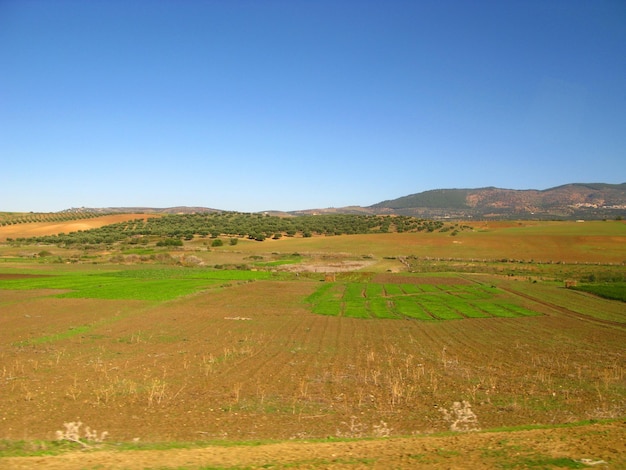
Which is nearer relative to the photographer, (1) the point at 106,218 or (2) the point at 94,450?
(2) the point at 94,450

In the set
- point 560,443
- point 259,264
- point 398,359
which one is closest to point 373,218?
point 259,264

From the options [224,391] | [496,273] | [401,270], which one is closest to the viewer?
[224,391]

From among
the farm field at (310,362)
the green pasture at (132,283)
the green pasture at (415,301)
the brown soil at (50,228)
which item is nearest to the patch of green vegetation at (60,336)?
the farm field at (310,362)

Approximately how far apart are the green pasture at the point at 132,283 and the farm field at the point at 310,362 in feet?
1.41

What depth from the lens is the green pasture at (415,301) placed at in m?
33.5

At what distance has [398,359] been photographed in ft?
66.8

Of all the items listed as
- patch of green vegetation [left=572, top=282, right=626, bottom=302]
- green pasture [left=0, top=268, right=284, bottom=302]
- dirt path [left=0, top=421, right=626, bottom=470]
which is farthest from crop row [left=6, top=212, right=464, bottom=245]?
dirt path [left=0, top=421, right=626, bottom=470]

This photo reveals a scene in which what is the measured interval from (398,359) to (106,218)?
139m

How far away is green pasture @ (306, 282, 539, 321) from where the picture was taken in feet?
110

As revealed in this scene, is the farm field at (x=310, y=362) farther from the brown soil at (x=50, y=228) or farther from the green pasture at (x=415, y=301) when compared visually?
the brown soil at (x=50, y=228)

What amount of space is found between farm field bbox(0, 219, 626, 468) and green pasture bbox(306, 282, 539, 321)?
0.22m

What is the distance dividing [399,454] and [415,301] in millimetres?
30189

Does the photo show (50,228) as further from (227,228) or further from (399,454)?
(399,454)

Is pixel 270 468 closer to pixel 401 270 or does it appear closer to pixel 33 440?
pixel 33 440
